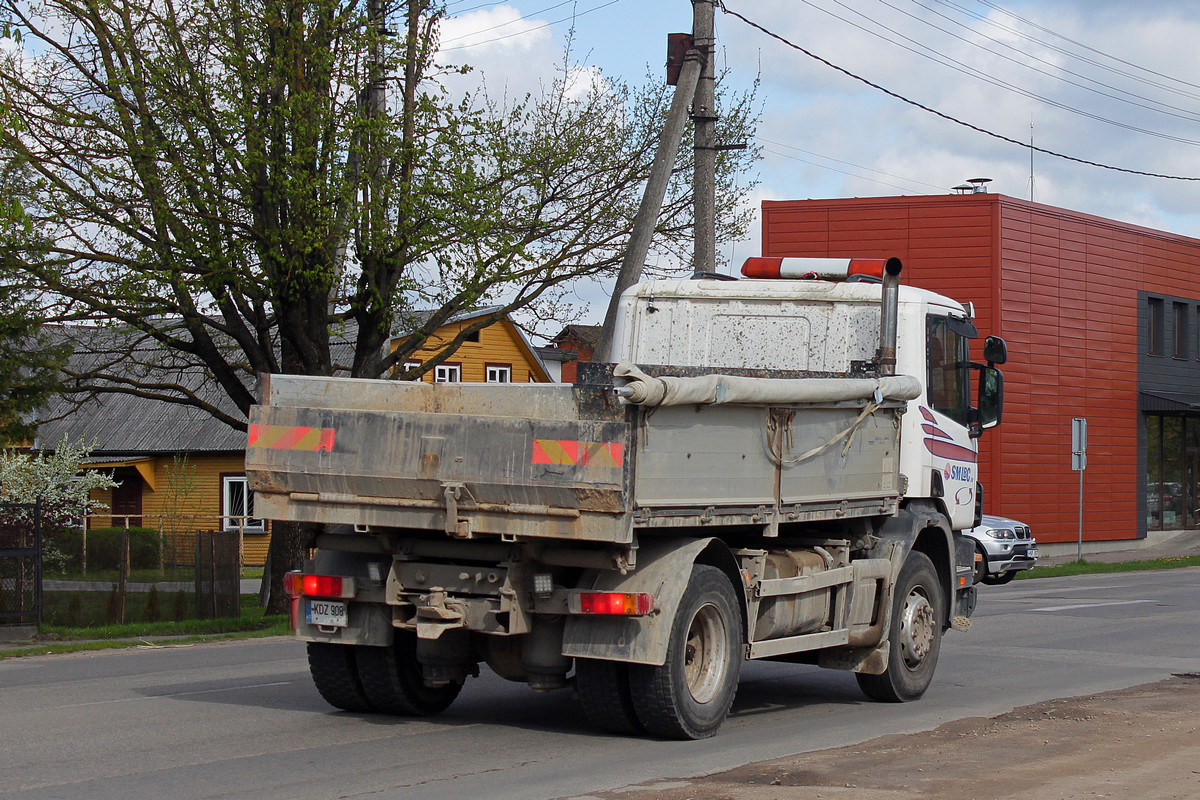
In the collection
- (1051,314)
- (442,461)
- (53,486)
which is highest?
(1051,314)

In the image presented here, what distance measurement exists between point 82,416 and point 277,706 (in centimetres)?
3368

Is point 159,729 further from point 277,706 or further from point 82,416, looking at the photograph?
point 82,416

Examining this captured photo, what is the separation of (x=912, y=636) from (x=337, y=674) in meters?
4.28

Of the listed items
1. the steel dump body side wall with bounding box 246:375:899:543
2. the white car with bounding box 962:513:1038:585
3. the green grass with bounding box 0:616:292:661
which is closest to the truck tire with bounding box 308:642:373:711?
the steel dump body side wall with bounding box 246:375:899:543

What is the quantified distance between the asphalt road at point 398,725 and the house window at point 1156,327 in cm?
2671

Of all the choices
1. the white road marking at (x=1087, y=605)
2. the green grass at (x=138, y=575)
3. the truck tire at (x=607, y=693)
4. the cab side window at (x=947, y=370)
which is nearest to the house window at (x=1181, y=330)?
the white road marking at (x=1087, y=605)

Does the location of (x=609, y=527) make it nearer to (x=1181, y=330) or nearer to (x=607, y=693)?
(x=607, y=693)

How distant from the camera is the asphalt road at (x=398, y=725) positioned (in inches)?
294

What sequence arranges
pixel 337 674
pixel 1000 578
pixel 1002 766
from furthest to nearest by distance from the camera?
pixel 1000 578 → pixel 337 674 → pixel 1002 766

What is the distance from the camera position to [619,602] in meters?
8.14

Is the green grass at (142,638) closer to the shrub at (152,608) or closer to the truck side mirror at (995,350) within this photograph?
the shrub at (152,608)

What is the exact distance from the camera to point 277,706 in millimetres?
10195

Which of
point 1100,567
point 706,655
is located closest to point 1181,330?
point 1100,567

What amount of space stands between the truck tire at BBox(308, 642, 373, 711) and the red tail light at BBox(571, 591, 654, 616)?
2.06m
